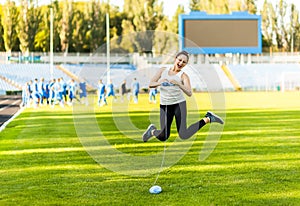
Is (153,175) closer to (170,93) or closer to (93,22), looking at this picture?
(170,93)

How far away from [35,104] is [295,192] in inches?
866

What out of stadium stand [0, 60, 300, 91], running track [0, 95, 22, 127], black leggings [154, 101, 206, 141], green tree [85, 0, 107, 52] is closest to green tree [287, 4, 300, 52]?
stadium stand [0, 60, 300, 91]

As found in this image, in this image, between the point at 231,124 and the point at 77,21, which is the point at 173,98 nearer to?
the point at 231,124

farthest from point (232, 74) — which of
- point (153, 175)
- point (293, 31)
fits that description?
point (153, 175)

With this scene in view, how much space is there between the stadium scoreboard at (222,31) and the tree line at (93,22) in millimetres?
11323

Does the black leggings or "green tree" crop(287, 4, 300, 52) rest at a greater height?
"green tree" crop(287, 4, 300, 52)

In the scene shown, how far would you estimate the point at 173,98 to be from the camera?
24.5 feet

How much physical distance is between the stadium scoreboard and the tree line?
11.3m

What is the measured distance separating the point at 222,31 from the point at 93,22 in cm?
1698

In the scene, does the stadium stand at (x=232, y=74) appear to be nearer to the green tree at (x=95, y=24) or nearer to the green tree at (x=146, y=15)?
the green tree at (x=95, y=24)

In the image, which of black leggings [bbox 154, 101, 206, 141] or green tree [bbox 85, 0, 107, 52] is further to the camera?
green tree [bbox 85, 0, 107, 52]

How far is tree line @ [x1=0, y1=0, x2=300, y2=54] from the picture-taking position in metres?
65.8

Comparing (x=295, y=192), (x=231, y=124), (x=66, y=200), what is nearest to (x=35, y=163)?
(x=66, y=200)

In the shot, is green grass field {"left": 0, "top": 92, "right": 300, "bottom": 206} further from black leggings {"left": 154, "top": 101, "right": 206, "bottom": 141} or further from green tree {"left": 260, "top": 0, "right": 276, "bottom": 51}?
green tree {"left": 260, "top": 0, "right": 276, "bottom": 51}
